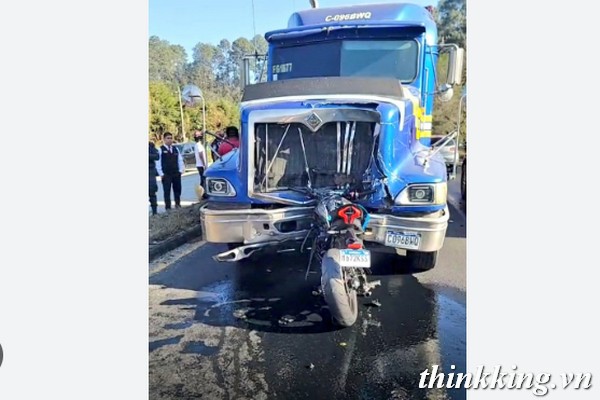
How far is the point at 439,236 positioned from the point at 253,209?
111 cm

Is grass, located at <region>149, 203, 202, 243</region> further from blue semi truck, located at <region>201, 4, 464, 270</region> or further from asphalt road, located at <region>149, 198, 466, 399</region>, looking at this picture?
blue semi truck, located at <region>201, 4, 464, 270</region>

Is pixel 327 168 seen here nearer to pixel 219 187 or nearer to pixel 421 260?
pixel 219 187

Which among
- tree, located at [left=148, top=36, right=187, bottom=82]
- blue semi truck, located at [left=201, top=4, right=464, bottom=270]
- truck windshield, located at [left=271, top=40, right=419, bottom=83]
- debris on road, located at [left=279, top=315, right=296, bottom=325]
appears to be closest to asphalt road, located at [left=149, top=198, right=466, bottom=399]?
debris on road, located at [left=279, top=315, right=296, bottom=325]

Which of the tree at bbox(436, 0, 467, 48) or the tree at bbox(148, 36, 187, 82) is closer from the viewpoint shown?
the tree at bbox(148, 36, 187, 82)

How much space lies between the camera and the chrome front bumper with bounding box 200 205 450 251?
2.71 metres

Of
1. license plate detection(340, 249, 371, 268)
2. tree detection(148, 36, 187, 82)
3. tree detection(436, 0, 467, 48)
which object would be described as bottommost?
license plate detection(340, 249, 371, 268)

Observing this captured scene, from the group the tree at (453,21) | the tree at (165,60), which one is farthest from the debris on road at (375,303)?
the tree at (165,60)

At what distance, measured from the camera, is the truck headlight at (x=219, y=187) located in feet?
9.91

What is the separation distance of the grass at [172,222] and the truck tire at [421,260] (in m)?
2.10

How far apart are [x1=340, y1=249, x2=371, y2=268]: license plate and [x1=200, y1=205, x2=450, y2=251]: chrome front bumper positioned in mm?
279

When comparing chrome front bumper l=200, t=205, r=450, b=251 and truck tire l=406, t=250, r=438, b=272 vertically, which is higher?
chrome front bumper l=200, t=205, r=450, b=251

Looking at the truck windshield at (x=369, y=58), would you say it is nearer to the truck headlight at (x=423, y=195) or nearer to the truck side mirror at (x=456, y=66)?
the truck side mirror at (x=456, y=66)

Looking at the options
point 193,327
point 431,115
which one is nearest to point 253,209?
point 193,327

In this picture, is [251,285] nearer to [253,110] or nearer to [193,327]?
[193,327]
